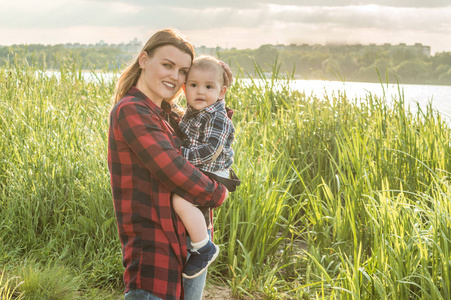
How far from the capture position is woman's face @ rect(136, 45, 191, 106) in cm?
204

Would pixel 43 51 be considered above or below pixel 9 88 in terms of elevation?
above

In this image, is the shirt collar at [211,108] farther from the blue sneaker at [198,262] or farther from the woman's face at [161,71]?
the blue sneaker at [198,262]

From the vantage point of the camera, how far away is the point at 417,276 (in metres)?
2.54

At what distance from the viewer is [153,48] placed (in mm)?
2066

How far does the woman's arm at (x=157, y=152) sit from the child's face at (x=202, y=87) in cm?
30

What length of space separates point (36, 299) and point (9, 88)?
449cm

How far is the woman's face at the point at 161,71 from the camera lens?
6.69 feet

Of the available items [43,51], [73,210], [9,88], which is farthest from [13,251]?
[43,51]

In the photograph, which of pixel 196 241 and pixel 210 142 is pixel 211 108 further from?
pixel 196 241

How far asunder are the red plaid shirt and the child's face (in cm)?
29

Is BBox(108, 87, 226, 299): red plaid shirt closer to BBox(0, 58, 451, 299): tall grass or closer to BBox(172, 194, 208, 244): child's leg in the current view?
BBox(172, 194, 208, 244): child's leg

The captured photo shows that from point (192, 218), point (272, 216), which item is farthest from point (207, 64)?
point (272, 216)

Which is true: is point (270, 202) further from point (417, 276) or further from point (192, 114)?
point (192, 114)

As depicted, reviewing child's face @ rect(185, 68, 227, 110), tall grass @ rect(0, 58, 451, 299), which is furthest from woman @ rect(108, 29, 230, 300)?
tall grass @ rect(0, 58, 451, 299)
